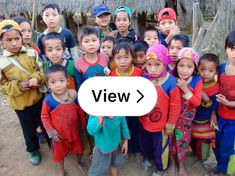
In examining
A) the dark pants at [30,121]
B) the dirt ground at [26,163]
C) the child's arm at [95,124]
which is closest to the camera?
the child's arm at [95,124]

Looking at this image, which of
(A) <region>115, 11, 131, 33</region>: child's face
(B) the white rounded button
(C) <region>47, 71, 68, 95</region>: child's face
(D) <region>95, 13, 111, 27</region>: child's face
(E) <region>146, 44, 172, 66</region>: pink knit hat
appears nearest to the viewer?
(B) the white rounded button

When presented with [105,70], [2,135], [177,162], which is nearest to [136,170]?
[177,162]

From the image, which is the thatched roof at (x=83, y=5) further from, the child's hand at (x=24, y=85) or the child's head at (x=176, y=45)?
the child's hand at (x=24, y=85)

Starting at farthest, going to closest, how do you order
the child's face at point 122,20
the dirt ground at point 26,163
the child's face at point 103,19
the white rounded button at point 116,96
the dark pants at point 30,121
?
the child's face at point 103,19 < the child's face at point 122,20 < the dirt ground at point 26,163 < the dark pants at point 30,121 < the white rounded button at point 116,96

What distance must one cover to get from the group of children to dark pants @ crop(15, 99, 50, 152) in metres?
0.01

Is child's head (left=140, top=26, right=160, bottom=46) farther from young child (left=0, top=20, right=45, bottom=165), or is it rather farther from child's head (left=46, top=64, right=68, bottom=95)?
young child (left=0, top=20, right=45, bottom=165)

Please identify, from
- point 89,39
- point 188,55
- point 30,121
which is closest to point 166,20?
point 188,55

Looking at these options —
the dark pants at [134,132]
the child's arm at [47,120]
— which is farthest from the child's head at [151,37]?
the child's arm at [47,120]

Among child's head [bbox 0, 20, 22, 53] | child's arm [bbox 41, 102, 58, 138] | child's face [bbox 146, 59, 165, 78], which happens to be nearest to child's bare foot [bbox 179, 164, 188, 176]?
child's face [bbox 146, 59, 165, 78]

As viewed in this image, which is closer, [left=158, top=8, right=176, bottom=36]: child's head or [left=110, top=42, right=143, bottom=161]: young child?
[left=110, top=42, right=143, bottom=161]: young child

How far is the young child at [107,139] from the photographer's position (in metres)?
2.14

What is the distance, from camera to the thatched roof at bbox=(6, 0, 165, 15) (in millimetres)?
8617

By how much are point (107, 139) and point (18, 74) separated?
3.71ft

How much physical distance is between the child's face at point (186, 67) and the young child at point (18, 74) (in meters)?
1.40
